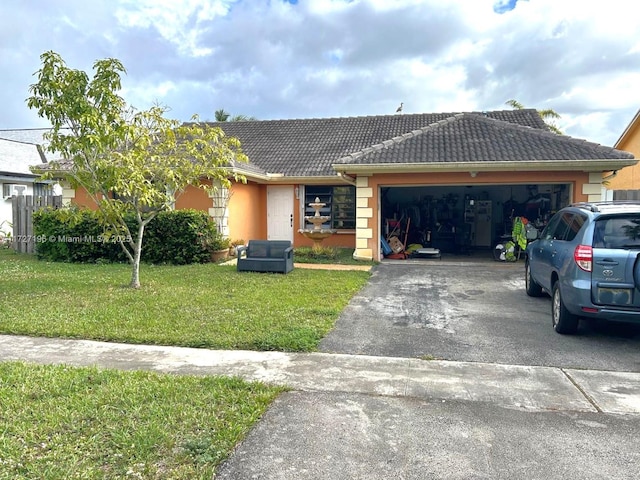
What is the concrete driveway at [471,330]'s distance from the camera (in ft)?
17.7

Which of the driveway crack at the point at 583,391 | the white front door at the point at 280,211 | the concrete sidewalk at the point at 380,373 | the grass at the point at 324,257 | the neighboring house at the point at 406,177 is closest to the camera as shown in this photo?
the driveway crack at the point at 583,391

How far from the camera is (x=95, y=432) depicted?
11.3 ft

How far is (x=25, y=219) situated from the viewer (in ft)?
49.5

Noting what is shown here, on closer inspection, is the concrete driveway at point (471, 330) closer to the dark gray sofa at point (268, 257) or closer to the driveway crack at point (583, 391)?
the driveway crack at point (583, 391)

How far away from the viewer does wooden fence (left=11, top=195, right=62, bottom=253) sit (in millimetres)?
14961

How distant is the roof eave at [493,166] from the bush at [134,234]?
4.15m

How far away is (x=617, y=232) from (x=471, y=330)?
215 centimetres

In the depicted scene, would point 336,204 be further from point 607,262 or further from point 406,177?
point 607,262

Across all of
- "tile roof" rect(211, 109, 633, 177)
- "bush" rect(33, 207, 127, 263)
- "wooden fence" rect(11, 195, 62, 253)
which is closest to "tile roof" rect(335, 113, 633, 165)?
"tile roof" rect(211, 109, 633, 177)

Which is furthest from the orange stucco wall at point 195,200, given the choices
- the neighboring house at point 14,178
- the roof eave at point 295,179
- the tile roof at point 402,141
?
the neighboring house at point 14,178

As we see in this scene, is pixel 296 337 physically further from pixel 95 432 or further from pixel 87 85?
pixel 87 85

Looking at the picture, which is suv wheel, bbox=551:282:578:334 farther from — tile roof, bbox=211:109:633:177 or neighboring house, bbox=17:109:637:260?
tile roof, bbox=211:109:633:177

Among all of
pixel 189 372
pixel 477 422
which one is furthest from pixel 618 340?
pixel 189 372

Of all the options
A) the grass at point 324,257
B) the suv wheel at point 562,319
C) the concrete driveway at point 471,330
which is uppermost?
the grass at point 324,257
